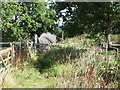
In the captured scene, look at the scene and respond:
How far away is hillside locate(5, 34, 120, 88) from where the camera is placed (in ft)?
7.96

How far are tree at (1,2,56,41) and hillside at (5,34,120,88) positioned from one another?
3310 mm

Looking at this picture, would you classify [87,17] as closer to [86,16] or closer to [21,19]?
[86,16]

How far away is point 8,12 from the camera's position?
853cm

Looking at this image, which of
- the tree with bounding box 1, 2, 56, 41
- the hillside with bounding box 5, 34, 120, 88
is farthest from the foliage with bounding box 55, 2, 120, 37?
the tree with bounding box 1, 2, 56, 41

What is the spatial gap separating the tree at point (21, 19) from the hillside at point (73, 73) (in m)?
3.31

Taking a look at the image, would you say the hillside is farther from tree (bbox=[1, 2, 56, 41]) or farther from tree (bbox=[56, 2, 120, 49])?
tree (bbox=[1, 2, 56, 41])

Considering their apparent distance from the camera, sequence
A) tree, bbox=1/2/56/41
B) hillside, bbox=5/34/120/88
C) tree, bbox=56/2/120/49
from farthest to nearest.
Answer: tree, bbox=1/2/56/41 → tree, bbox=56/2/120/49 → hillside, bbox=5/34/120/88

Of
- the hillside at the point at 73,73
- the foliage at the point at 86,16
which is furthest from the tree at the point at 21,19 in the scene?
the hillside at the point at 73,73

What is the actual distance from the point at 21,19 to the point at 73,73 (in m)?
6.90

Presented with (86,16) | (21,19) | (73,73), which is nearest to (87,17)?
(86,16)

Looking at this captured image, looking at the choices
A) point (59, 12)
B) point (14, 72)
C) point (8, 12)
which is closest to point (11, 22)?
point (8, 12)

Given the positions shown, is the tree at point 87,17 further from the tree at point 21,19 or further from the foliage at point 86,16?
the tree at point 21,19

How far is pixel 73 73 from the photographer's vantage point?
295 cm

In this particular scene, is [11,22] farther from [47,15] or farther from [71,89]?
[71,89]
